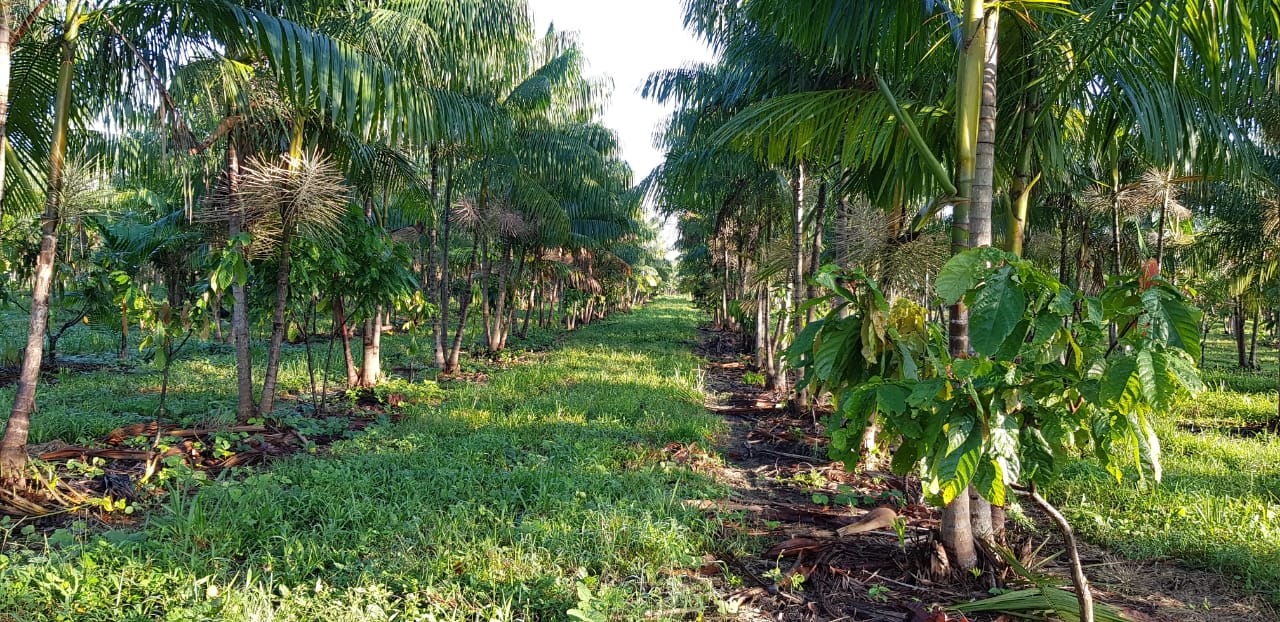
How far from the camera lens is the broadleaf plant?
6.26 feet

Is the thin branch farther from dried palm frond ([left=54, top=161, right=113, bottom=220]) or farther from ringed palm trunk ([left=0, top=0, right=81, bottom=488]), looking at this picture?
dried palm frond ([left=54, top=161, right=113, bottom=220])

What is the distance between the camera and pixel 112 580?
3076mm

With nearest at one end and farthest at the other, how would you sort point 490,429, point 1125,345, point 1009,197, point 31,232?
1. point 1125,345
2. point 1009,197
3. point 490,429
4. point 31,232

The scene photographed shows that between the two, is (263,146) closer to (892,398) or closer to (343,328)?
(343,328)

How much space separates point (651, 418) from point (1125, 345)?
5.61m

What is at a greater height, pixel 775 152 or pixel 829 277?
pixel 775 152

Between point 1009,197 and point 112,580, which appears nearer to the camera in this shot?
point 112,580

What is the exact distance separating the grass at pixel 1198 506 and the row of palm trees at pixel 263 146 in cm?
642

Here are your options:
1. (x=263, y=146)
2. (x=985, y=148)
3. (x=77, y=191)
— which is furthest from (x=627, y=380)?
(x=985, y=148)

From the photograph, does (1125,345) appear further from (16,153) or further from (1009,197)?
(16,153)

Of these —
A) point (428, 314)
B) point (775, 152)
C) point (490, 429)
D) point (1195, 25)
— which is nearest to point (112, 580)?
point (490, 429)

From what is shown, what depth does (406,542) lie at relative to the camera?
12.3ft

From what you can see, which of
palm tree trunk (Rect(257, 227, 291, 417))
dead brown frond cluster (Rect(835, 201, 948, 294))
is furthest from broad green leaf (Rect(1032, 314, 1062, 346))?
palm tree trunk (Rect(257, 227, 291, 417))

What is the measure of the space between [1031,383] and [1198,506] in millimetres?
3853
